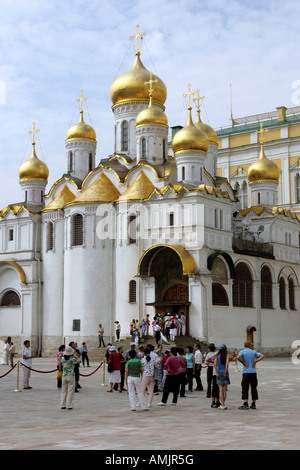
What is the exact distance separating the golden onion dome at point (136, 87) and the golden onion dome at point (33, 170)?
6.46m

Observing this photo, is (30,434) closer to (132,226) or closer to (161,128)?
(132,226)

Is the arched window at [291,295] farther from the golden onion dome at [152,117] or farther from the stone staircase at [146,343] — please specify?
the golden onion dome at [152,117]

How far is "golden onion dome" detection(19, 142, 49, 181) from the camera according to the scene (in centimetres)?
4128

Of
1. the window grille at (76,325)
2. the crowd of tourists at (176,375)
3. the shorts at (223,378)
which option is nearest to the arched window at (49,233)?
the window grille at (76,325)

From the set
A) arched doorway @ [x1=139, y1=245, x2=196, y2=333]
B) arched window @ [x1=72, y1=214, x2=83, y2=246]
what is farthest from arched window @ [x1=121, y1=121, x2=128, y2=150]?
arched doorway @ [x1=139, y1=245, x2=196, y2=333]

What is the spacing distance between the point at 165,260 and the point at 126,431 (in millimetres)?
22808

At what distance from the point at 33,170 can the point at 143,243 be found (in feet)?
37.5

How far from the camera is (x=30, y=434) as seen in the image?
10.4 metres

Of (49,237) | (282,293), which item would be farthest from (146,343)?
(282,293)

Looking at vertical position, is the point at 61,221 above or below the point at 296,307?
above

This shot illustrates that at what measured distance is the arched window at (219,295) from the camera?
105 ft

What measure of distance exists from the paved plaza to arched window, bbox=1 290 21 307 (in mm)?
20955

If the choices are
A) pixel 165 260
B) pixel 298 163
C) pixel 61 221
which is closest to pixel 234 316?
pixel 165 260
